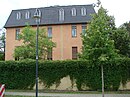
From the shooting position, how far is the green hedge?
27.9m

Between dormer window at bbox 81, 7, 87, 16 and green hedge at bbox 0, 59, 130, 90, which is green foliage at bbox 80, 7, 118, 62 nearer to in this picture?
green hedge at bbox 0, 59, 130, 90

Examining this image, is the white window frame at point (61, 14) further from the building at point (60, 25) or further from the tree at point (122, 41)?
the tree at point (122, 41)

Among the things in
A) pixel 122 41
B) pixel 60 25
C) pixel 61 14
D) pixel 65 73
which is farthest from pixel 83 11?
pixel 65 73

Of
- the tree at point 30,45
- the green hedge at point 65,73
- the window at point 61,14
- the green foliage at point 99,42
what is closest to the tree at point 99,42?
the green foliage at point 99,42

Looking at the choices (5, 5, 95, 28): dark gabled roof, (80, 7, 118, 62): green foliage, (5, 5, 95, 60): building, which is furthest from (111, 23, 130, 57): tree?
(80, 7, 118, 62): green foliage

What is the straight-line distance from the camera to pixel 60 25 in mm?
48562

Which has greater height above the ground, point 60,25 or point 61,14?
point 61,14

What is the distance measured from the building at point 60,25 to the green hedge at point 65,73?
18308 millimetres

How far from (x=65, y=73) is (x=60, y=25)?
68.8ft

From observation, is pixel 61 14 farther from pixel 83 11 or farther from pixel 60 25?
pixel 83 11

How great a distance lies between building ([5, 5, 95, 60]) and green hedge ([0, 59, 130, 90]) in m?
18.3

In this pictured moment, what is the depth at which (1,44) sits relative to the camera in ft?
211

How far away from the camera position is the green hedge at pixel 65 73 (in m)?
27.9

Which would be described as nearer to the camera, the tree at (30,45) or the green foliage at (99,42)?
the green foliage at (99,42)
